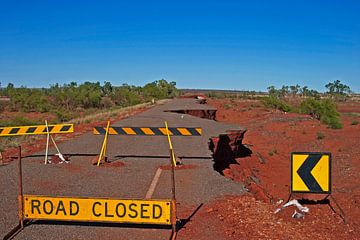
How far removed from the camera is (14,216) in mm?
6844

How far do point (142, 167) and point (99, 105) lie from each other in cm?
6185

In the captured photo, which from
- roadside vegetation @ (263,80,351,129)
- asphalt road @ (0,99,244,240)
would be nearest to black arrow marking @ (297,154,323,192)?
asphalt road @ (0,99,244,240)

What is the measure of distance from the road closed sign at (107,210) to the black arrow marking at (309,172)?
2744mm

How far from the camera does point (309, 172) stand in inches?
291

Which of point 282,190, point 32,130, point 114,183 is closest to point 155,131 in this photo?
point 114,183

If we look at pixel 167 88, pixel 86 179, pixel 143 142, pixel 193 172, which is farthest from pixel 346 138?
pixel 167 88

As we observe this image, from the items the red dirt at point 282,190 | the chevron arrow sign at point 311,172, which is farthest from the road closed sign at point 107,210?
the chevron arrow sign at point 311,172

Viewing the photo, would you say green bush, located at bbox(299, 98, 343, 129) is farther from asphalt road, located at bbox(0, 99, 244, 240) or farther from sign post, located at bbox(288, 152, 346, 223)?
sign post, located at bbox(288, 152, 346, 223)

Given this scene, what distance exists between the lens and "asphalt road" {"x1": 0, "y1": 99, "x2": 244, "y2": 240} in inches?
246

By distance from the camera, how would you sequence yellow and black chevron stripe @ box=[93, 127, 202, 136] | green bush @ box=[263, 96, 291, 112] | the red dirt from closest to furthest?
the red dirt → yellow and black chevron stripe @ box=[93, 127, 202, 136] → green bush @ box=[263, 96, 291, 112]

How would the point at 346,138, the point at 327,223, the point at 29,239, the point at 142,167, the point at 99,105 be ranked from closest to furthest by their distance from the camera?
the point at 29,239, the point at 327,223, the point at 142,167, the point at 346,138, the point at 99,105

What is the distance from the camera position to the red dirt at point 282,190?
6371 mm

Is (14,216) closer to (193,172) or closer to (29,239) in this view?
(29,239)

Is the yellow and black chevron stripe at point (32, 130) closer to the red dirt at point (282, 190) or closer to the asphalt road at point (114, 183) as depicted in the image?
the asphalt road at point (114, 183)
